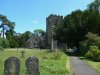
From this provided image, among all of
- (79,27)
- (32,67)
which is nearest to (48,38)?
(79,27)

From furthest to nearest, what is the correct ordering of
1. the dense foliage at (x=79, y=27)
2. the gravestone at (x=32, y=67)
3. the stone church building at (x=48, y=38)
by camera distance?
the stone church building at (x=48, y=38) → the dense foliage at (x=79, y=27) → the gravestone at (x=32, y=67)

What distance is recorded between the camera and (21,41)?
14188 cm

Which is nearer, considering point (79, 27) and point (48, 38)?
point (79, 27)

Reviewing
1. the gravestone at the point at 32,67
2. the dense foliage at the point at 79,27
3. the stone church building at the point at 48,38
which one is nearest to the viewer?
the gravestone at the point at 32,67

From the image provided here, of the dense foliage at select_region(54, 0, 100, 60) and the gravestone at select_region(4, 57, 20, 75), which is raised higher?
the dense foliage at select_region(54, 0, 100, 60)

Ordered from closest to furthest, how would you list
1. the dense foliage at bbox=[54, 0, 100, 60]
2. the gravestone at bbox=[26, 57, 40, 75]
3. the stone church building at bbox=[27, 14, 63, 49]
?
the gravestone at bbox=[26, 57, 40, 75] → the dense foliage at bbox=[54, 0, 100, 60] → the stone church building at bbox=[27, 14, 63, 49]

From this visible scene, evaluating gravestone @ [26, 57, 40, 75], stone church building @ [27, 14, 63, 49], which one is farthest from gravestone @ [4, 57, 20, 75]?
stone church building @ [27, 14, 63, 49]

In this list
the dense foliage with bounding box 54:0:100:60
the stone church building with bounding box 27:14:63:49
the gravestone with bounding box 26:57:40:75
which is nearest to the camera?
the gravestone with bounding box 26:57:40:75

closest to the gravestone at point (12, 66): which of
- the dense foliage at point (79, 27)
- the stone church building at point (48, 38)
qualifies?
the dense foliage at point (79, 27)

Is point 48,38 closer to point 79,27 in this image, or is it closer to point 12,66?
point 79,27

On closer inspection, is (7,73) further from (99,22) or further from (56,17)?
(56,17)

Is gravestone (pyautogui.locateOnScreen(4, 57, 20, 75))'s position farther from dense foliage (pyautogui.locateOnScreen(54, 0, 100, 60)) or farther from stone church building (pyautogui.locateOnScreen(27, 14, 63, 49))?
stone church building (pyautogui.locateOnScreen(27, 14, 63, 49))

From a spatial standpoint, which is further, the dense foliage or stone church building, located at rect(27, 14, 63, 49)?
stone church building, located at rect(27, 14, 63, 49)

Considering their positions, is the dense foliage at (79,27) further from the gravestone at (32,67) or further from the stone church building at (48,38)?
the gravestone at (32,67)
